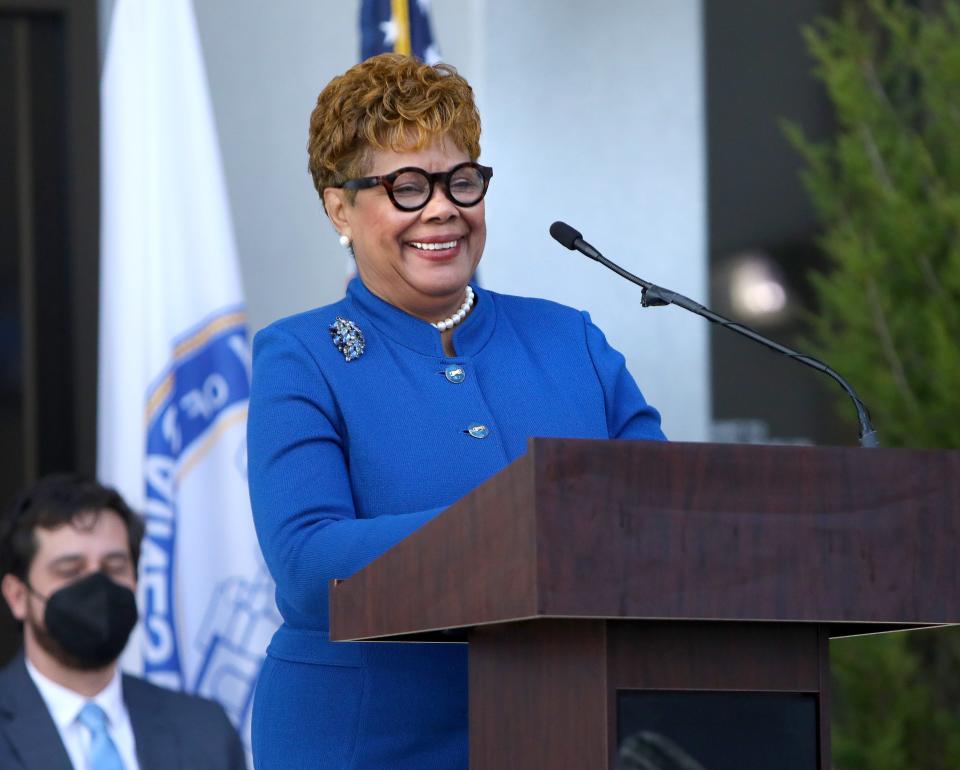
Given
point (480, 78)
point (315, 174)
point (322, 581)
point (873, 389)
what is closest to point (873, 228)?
point (873, 389)

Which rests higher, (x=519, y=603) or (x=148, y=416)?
(x=148, y=416)

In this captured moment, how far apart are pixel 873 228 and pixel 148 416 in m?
2.05

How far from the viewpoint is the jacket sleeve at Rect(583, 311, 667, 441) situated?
1.93 metres

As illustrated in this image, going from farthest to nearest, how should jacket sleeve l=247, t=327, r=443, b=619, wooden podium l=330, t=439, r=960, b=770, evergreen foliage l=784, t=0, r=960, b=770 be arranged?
1. evergreen foliage l=784, t=0, r=960, b=770
2. jacket sleeve l=247, t=327, r=443, b=619
3. wooden podium l=330, t=439, r=960, b=770

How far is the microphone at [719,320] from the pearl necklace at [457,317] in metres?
0.15

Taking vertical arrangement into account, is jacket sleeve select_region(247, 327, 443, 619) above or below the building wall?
below

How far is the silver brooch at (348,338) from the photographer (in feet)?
6.00

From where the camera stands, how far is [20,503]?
3643 millimetres

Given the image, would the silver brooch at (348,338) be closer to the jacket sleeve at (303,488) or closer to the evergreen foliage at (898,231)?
the jacket sleeve at (303,488)

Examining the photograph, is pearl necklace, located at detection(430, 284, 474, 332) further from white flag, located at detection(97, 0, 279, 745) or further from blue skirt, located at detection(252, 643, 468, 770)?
white flag, located at detection(97, 0, 279, 745)

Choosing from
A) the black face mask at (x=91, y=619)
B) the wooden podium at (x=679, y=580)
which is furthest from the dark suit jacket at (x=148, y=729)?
the wooden podium at (x=679, y=580)

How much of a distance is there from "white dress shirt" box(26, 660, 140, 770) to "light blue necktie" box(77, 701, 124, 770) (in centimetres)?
1

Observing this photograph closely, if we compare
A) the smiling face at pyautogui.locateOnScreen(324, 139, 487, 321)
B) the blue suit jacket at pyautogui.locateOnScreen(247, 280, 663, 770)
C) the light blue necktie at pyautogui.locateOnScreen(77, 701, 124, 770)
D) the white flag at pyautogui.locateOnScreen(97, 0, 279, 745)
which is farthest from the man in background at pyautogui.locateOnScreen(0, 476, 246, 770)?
the smiling face at pyautogui.locateOnScreen(324, 139, 487, 321)

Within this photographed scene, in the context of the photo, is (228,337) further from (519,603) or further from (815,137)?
(519,603)
